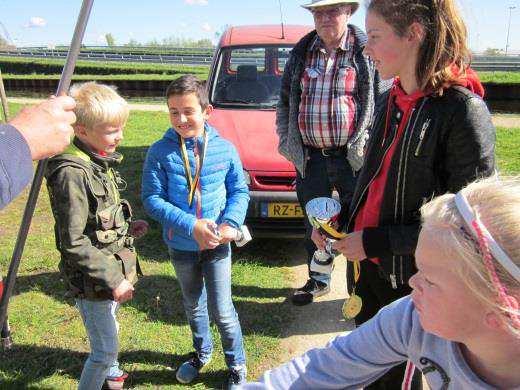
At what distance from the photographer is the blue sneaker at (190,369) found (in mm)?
2961

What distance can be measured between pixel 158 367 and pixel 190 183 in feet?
4.11

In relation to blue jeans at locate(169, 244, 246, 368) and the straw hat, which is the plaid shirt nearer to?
the straw hat

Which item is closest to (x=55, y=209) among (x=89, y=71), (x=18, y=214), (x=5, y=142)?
(x=5, y=142)

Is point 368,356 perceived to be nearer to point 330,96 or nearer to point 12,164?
point 12,164

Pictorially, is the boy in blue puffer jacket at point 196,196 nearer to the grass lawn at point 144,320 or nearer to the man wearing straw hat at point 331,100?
the grass lawn at point 144,320

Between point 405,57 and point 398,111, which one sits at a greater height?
point 405,57

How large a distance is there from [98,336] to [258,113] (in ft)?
10.7

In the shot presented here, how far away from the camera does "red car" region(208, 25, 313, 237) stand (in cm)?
441

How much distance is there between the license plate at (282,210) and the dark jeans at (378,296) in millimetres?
2191

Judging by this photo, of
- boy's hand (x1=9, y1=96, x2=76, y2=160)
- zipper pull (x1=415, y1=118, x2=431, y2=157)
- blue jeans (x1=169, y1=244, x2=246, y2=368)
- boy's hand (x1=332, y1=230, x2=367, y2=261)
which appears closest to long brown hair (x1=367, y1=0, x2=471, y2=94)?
zipper pull (x1=415, y1=118, x2=431, y2=157)

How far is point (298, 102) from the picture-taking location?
3430 mm

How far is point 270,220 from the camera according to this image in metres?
4.47

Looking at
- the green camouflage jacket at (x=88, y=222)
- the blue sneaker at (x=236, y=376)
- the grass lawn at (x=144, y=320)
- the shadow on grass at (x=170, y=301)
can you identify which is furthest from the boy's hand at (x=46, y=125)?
the shadow on grass at (x=170, y=301)

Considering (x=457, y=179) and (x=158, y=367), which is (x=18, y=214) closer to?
(x=158, y=367)
